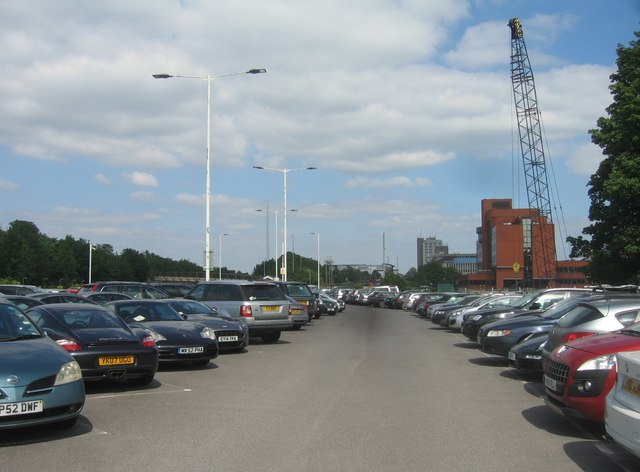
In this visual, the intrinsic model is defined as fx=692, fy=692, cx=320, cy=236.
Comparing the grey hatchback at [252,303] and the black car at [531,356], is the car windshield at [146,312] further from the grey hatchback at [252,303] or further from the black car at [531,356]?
the black car at [531,356]

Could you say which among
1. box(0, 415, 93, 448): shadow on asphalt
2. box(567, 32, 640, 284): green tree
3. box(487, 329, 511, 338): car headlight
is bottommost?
box(0, 415, 93, 448): shadow on asphalt

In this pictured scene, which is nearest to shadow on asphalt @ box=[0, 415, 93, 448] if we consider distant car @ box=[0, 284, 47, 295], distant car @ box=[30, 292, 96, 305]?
distant car @ box=[30, 292, 96, 305]

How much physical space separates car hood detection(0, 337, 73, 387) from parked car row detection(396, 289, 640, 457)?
5.55 meters

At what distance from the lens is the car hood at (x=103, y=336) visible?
33.9 feet

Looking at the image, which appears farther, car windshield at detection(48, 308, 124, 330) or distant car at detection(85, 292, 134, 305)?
distant car at detection(85, 292, 134, 305)

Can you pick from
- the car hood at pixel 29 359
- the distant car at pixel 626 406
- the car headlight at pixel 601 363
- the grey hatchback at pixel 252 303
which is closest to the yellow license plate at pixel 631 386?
the distant car at pixel 626 406

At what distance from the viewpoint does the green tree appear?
1202 inches

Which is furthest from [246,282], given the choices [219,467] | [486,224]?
[486,224]

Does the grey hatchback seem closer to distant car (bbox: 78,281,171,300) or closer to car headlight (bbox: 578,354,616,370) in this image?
distant car (bbox: 78,281,171,300)

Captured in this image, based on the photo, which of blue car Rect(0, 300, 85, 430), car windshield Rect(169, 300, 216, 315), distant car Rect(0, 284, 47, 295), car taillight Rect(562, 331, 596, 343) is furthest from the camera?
distant car Rect(0, 284, 47, 295)

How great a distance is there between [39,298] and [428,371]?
31.3 ft

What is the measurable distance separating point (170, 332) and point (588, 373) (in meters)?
8.24

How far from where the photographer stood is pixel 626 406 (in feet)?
19.2

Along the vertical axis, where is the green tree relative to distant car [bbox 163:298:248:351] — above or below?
above
